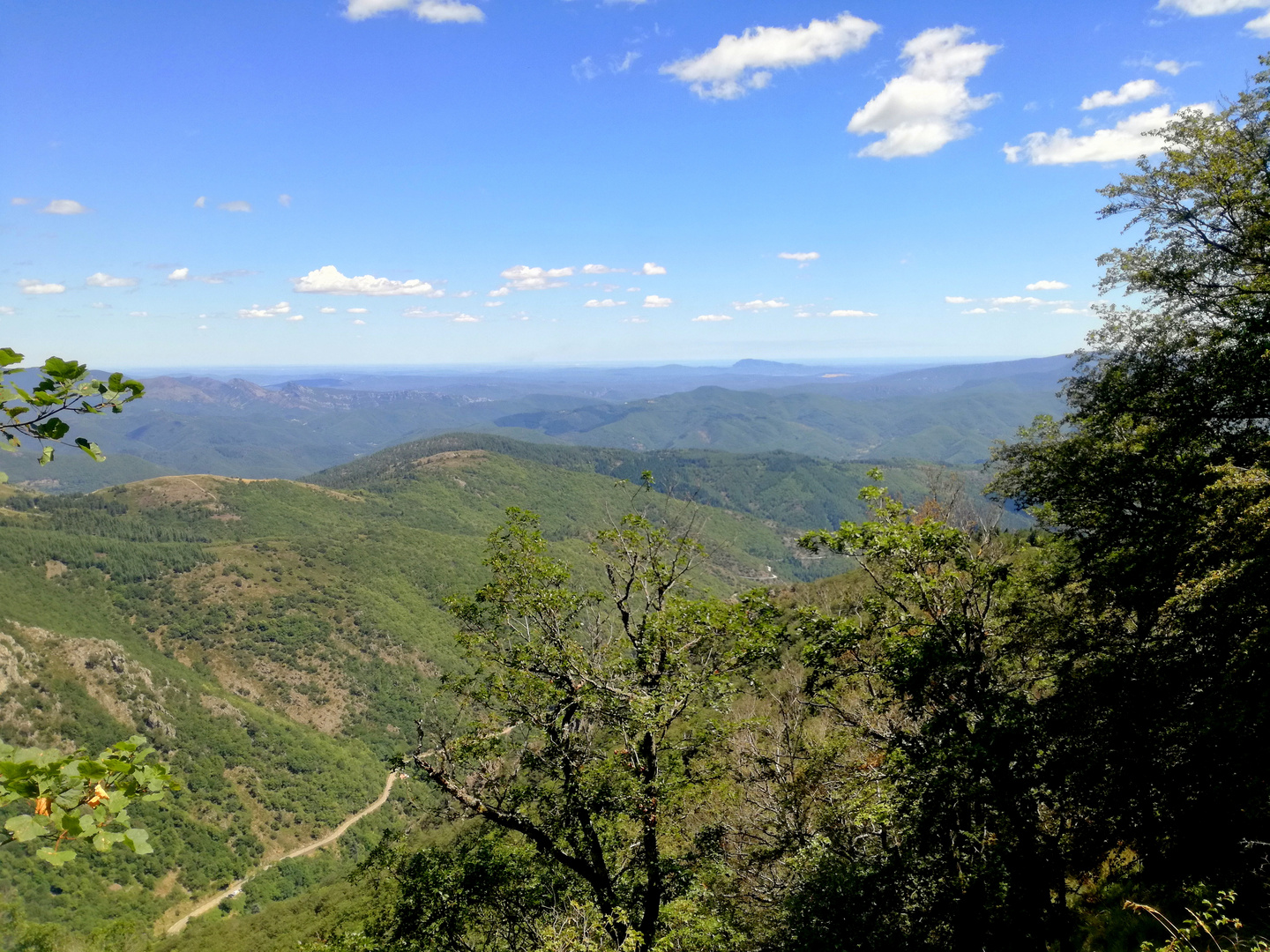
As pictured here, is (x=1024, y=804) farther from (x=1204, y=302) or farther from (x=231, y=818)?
(x=231, y=818)

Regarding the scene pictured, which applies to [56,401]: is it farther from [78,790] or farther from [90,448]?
[78,790]

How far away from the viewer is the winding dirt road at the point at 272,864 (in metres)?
102

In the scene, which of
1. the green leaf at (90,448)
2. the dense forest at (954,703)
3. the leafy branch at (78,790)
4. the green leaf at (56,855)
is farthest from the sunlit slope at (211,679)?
the green leaf at (56,855)

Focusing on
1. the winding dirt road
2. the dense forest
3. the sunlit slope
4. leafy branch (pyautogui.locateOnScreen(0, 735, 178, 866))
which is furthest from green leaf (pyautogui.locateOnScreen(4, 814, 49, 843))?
the winding dirt road

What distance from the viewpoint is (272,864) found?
378 feet

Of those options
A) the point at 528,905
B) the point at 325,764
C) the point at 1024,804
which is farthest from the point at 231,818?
the point at 1024,804

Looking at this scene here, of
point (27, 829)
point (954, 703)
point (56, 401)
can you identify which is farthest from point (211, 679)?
point (27, 829)

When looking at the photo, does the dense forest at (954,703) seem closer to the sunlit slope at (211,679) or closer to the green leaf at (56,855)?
the green leaf at (56,855)

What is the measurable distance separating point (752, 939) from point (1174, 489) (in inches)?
553

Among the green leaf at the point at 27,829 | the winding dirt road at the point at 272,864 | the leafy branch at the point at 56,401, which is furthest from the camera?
the winding dirt road at the point at 272,864

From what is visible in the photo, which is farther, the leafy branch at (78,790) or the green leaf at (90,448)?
the green leaf at (90,448)

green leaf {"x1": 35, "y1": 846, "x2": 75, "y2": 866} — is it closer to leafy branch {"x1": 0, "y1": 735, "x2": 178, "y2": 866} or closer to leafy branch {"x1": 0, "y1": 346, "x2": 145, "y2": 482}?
leafy branch {"x1": 0, "y1": 735, "x2": 178, "y2": 866}

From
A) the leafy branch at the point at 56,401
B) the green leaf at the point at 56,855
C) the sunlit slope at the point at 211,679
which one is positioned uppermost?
the leafy branch at the point at 56,401

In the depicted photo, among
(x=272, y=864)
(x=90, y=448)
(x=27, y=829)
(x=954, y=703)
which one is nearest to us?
(x=27, y=829)
